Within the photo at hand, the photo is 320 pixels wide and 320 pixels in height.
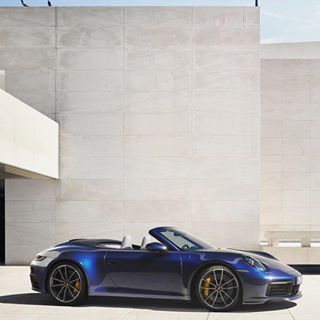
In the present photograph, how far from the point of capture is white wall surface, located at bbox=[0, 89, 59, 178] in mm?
12477

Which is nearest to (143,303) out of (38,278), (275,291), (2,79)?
(38,278)

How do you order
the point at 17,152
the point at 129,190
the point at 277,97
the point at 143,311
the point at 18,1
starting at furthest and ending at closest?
the point at 277,97, the point at 18,1, the point at 129,190, the point at 17,152, the point at 143,311

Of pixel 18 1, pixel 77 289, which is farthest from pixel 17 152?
pixel 18 1

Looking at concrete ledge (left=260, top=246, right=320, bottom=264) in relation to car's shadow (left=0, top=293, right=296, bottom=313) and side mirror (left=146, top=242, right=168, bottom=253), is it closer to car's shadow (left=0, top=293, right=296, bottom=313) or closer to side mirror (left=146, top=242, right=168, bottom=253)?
car's shadow (left=0, top=293, right=296, bottom=313)

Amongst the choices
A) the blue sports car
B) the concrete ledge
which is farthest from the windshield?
the concrete ledge

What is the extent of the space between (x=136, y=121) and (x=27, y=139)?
421 cm

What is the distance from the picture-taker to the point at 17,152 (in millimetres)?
13297

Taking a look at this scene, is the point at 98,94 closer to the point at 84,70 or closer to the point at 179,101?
the point at 84,70

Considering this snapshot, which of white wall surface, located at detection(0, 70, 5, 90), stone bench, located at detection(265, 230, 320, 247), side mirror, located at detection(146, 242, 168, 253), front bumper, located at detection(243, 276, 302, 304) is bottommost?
front bumper, located at detection(243, 276, 302, 304)

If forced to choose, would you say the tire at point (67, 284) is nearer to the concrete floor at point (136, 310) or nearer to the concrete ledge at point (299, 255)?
the concrete floor at point (136, 310)

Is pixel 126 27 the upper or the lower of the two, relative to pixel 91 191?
upper

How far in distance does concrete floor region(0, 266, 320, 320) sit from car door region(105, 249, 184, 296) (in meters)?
0.29

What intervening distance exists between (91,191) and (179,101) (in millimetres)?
3316

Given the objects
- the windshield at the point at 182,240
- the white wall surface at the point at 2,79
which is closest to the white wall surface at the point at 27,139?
the white wall surface at the point at 2,79
